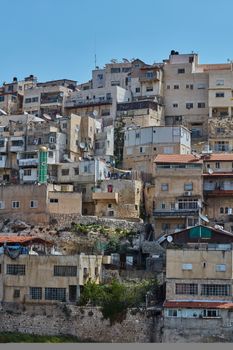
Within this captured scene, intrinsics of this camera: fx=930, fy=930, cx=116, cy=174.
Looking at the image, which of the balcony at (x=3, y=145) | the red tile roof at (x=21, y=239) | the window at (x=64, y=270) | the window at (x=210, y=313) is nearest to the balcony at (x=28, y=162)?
the balcony at (x=3, y=145)

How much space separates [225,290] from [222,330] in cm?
243

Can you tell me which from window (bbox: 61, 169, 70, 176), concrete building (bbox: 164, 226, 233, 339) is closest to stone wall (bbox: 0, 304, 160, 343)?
concrete building (bbox: 164, 226, 233, 339)

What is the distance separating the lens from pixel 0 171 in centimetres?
7094

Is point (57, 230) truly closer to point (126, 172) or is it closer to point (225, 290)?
point (126, 172)

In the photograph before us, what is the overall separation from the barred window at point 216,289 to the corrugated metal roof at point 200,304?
0.72m

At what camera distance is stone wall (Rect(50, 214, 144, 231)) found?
6147 cm

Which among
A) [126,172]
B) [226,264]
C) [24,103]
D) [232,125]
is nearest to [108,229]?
[126,172]

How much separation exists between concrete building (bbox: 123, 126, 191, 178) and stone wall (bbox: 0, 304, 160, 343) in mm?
19118

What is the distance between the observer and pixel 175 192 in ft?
203

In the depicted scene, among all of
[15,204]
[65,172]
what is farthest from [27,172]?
[15,204]

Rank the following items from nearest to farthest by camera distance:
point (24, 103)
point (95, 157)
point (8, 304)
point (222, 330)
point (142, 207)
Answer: point (222, 330) → point (8, 304) → point (142, 207) → point (95, 157) → point (24, 103)

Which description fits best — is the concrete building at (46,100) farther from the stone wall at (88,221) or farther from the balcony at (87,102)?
the stone wall at (88,221)

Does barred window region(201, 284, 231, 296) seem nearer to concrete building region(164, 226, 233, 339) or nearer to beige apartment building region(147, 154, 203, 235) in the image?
concrete building region(164, 226, 233, 339)

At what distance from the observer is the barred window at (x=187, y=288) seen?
51125 mm
